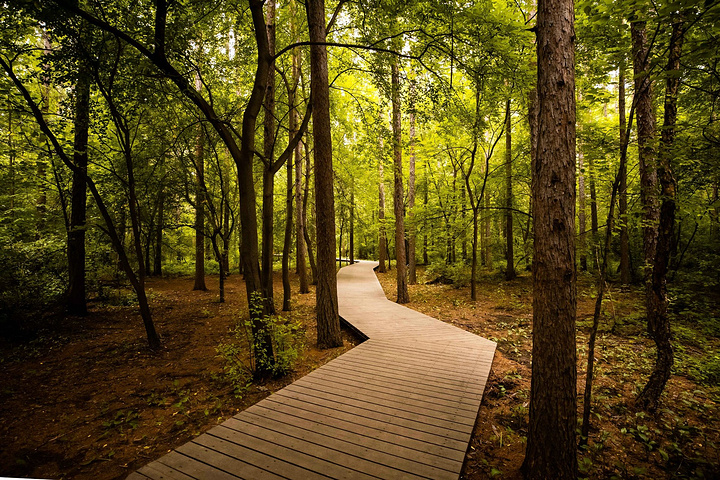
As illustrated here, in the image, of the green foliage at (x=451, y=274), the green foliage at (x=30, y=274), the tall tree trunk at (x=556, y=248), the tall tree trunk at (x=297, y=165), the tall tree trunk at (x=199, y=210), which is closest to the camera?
the tall tree trunk at (x=556, y=248)

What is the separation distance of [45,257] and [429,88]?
1239 cm

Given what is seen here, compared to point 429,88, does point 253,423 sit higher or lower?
lower

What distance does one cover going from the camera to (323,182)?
245 inches

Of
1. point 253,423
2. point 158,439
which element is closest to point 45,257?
point 158,439

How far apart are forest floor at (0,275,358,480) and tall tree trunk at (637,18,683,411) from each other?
5.25 m

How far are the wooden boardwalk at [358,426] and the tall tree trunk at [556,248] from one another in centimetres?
88

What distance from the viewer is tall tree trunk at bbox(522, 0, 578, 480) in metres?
2.56

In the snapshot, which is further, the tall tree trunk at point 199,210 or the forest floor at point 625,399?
the tall tree trunk at point 199,210

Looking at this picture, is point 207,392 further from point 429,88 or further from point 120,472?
point 429,88

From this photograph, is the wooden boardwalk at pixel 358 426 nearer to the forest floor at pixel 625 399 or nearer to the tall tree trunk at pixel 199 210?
the forest floor at pixel 625 399

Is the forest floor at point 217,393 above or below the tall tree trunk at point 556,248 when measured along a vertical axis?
below

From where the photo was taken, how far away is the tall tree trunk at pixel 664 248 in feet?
11.2

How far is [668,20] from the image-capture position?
2.98m

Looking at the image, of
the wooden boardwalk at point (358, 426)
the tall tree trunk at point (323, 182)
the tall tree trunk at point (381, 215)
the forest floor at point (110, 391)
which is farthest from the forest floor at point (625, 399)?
the tall tree trunk at point (381, 215)
